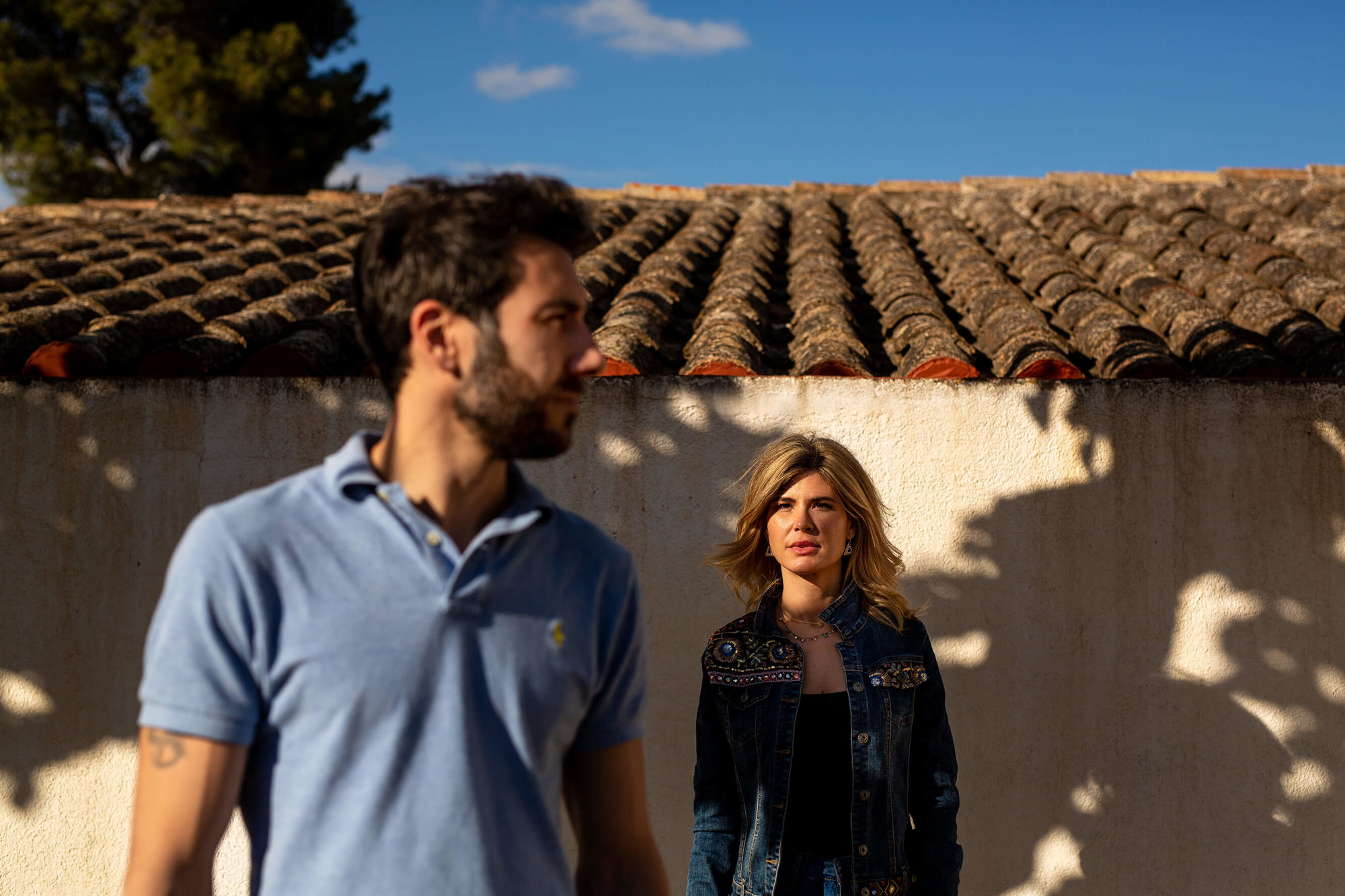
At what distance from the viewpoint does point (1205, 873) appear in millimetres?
3822

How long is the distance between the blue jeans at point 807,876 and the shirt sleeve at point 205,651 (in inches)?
64.5

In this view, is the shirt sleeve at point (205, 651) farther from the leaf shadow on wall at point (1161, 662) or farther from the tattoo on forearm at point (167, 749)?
the leaf shadow on wall at point (1161, 662)

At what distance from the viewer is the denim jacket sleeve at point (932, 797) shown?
265cm

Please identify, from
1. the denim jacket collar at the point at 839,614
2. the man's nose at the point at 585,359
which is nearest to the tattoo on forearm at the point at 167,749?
the man's nose at the point at 585,359

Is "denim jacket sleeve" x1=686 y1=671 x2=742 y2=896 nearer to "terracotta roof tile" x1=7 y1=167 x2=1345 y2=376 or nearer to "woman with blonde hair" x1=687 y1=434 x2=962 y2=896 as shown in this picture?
"woman with blonde hair" x1=687 y1=434 x2=962 y2=896

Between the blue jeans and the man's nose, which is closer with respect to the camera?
the man's nose

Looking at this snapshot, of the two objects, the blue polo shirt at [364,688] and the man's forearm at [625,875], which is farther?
the man's forearm at [625,875]

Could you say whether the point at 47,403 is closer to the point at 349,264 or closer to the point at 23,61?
the point at 349,264

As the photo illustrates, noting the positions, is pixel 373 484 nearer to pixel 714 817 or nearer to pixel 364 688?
pixel 364 688

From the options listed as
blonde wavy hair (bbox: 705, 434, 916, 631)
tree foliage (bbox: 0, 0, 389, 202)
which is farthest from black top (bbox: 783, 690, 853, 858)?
tree foliage (bbox: 0, 0, 389, 202)

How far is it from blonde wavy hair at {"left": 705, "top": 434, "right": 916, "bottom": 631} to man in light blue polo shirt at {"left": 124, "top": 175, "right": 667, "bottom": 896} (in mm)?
1259

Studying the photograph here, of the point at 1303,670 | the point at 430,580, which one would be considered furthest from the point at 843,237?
the point at 430,580

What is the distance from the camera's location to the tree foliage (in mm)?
19953

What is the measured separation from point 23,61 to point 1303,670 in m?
24.5
